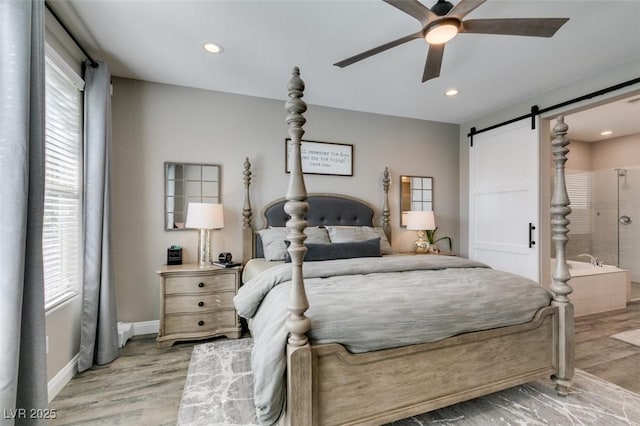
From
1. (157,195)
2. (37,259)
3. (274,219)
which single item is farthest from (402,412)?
(157,195)

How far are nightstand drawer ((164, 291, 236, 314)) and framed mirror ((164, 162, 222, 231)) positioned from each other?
0.79 m

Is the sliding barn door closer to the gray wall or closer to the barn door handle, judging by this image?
the barn door handle

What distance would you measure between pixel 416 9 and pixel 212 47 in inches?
65.6

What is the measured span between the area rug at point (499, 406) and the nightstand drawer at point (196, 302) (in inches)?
25.7

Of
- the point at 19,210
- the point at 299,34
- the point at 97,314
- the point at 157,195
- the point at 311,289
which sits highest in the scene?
the point at 299,34

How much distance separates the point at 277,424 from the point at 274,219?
2.22 m

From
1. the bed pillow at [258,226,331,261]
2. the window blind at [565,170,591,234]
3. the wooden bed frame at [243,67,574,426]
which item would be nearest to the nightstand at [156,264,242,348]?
the bed pillow at [258,226,331,261]

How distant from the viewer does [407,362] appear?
1521 millimetres

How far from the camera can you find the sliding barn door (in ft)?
11.4

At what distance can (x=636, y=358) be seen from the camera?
98.1 inches

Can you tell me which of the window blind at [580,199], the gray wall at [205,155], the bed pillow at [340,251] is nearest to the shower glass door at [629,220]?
the window blind at [580,199]

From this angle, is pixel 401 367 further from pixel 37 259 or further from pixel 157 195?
pixel 157 195

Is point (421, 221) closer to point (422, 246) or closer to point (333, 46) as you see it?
point (422, 246)

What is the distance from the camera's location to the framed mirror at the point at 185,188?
124 inches
